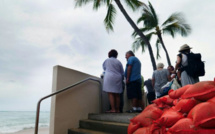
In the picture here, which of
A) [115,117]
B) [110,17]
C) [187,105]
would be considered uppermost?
[110,17]

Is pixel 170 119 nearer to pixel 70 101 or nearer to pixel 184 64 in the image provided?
pixel 184 64

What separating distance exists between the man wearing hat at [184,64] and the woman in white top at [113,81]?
1.33 metres

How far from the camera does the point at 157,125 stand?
3.08 feet

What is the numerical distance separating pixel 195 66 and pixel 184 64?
0.20 m

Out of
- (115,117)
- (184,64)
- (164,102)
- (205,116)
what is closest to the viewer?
(205,116)

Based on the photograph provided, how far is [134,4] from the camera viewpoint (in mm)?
9211

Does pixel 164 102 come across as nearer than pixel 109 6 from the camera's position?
Yes

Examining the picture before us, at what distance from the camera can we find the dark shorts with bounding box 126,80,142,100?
3.35 meters

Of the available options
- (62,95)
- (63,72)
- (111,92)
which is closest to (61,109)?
(62,95)

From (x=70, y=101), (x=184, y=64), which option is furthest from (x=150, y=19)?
(x=70, y=101)

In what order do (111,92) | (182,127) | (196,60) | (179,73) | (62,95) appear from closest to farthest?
(182,127) → (196,60) → (179,73) → (62,95) → (111,92)

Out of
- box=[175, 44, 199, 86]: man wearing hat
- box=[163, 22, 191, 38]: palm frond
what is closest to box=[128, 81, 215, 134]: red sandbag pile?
box=[175, 44, 199, 86]: man wearing hat

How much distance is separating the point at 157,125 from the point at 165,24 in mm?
12989

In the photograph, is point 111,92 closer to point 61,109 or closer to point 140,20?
point 61,109
